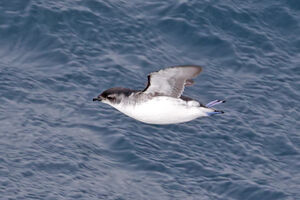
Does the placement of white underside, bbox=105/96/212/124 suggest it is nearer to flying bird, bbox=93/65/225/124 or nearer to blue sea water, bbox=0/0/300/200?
flying bird, bbox=93/65/225/124

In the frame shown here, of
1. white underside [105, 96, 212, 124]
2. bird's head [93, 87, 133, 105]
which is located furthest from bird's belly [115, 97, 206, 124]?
bird's head [93, 87, 133, 105]

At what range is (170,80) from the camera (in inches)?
592

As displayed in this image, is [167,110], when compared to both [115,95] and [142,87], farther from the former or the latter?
[142,87]

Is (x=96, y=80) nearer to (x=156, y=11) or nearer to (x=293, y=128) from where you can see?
(x=156, y=11)

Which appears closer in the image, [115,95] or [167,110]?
[167,110]

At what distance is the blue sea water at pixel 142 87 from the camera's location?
18.9m

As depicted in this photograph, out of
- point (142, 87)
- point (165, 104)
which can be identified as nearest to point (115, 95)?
point (165, 104)

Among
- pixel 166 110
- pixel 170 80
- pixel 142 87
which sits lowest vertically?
pixel 166 110

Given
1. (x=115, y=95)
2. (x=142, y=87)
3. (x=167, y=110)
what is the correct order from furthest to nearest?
(x=142, y=87)
(x=115, y=95)
(x=167, y=110)

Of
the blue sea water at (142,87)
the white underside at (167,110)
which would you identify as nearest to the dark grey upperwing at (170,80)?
the white underside at (167,110)

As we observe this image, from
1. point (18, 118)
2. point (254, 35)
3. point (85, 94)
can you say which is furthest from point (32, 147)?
point (254, 35)

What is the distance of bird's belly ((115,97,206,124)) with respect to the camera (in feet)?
50.2

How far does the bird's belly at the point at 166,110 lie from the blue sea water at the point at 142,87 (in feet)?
12.3

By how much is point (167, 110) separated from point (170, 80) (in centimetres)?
65
